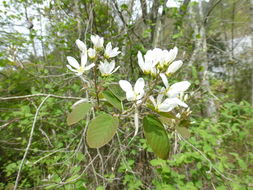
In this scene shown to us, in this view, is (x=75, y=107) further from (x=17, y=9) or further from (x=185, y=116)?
(x=17, y=9)

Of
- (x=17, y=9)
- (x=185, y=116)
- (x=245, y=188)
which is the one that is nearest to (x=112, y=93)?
(x=185, y=116)

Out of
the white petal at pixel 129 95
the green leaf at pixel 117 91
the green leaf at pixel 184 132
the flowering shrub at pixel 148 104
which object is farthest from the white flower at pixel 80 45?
the green leaf at pixel 184 132

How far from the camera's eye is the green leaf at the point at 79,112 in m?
0.64

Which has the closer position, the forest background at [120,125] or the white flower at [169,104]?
the white flower at [169,104]

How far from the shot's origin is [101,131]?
1.79ft

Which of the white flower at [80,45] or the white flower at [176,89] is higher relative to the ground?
the white flower at [80,45]

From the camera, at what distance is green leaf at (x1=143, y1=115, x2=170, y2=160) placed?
0.53m

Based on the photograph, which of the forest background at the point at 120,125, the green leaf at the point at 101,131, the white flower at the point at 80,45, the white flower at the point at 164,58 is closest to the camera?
the green leaf at the point at 101,131

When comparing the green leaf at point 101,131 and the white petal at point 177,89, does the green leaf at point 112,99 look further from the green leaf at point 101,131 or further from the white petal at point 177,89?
the white petal at point 177,89

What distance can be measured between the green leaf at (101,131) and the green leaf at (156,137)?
0.11 m

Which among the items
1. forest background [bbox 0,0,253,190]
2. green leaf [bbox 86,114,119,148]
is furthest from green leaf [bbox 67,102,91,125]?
forest background [bbox 0,0,253,190]

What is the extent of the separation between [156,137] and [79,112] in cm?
31

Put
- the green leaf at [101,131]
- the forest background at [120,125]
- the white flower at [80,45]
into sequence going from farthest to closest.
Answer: the forest background at [120,125] → the white flower at [80,45] → the green leaf at [101,131]

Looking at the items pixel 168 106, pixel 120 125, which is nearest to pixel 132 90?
pixel 168 106
